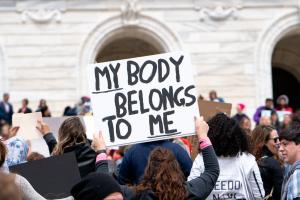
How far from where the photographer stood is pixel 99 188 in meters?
4.51

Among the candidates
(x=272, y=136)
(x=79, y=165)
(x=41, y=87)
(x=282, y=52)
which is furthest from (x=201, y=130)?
(x=282, y=52)

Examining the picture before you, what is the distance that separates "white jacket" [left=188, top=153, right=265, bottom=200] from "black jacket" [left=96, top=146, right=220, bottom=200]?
17.3 inches

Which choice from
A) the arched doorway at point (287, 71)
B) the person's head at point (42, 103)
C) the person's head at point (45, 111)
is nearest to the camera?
the person's head at point (45, 111)

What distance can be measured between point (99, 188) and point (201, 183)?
4.04 feet

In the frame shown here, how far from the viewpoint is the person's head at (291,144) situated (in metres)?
6.20

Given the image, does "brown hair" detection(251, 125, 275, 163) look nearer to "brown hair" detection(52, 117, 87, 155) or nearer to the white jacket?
the white jacket

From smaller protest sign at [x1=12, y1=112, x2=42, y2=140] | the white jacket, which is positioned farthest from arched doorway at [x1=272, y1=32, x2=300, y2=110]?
the white jacket

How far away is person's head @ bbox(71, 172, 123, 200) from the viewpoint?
14.7 feet

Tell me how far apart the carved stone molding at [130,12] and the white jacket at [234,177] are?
15.5 m

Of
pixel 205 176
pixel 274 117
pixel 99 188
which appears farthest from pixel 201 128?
pixel 274 117

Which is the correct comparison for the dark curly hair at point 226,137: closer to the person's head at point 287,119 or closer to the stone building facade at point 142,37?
the person's head at point 287,119

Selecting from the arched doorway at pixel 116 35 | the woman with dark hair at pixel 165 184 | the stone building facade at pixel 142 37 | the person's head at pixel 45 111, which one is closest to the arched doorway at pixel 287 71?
the stone building facade at pixel 142 37

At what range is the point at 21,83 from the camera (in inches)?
834

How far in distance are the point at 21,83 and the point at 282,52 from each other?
923 centimetres
